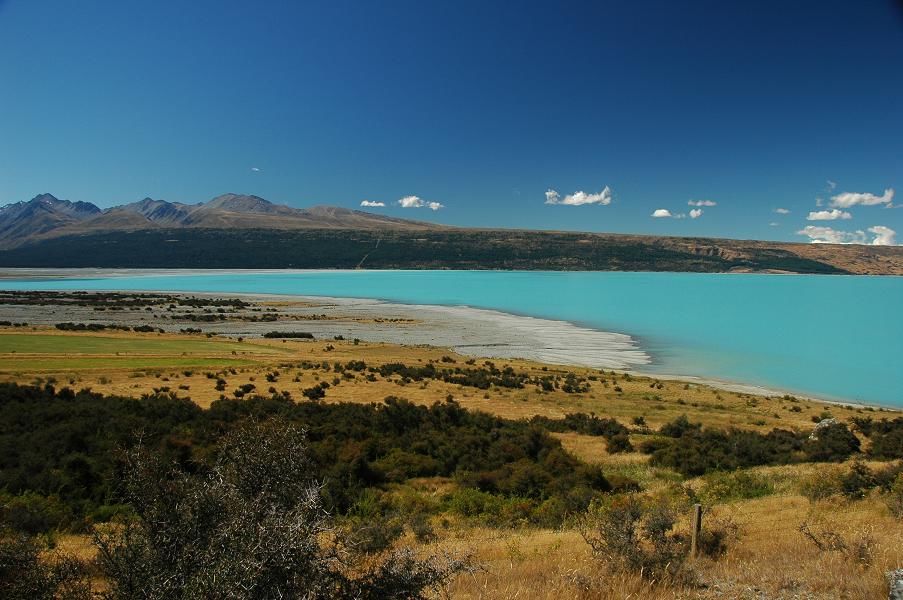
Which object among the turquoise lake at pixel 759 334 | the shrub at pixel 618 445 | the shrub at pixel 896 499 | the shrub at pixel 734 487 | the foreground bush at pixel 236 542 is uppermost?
the foreground bush at pixel 236 542

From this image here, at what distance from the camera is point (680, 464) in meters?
14.7

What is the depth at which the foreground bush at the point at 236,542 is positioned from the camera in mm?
3609

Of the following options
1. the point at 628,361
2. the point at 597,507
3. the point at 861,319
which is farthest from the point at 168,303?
the point at 861,319

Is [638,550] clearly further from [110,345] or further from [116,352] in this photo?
[110,345]

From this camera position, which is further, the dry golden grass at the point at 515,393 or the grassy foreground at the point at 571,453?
the dry golden grass at the point at 515,393

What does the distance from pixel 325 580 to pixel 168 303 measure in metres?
87.7

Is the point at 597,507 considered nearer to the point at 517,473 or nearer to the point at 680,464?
the point at 517,473

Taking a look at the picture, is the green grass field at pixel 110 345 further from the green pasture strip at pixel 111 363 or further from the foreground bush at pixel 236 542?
the foreground bush at pixel 236 542

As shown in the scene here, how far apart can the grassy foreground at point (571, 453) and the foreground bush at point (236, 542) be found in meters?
1.97

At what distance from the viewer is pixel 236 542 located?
12.2ft

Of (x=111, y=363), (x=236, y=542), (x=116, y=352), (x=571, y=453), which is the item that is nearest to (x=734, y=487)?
(x=571, y=453)

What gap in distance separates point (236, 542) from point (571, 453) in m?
13.6

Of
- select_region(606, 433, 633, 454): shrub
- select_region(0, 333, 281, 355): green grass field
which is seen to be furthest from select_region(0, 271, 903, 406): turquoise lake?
select_region(0, 333, 281, 355): green grass field

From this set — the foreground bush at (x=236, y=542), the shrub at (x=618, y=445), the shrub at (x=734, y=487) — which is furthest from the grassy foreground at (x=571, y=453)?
the foreground bush at (x=236, y=542)
